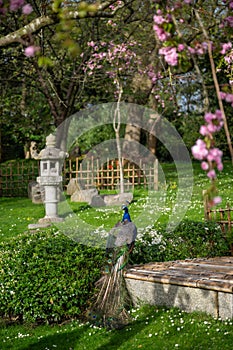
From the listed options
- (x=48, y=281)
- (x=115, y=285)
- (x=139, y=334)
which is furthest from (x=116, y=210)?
(x=139, y=334)

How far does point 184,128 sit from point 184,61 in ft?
76.1

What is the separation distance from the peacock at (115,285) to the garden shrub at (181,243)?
2.38ft

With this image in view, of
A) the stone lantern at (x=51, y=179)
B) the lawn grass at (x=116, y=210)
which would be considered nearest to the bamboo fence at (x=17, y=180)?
the lawn grass at (x=116, y=210)

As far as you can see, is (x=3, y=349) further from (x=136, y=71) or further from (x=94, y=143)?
(x=94, y=143)

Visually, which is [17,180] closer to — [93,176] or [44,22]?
[93,176]

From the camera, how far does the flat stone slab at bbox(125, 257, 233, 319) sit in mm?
6316

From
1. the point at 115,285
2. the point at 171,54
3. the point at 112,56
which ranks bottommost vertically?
the point at 115,285

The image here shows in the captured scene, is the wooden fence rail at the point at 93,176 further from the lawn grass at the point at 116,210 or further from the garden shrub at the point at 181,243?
the garden shrub at the point at 181,243

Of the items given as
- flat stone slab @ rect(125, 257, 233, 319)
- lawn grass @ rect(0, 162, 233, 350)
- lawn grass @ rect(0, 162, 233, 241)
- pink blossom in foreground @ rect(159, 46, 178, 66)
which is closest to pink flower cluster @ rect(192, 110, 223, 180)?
pink blossom in foreground @ rect(159, 46, 178, 66)

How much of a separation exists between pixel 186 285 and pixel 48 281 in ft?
6.51

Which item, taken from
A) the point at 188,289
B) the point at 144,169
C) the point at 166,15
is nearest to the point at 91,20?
the point at 144,169

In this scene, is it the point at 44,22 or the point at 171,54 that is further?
the point at 44,22

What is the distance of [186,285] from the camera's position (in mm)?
6617

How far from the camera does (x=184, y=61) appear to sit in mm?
3346
